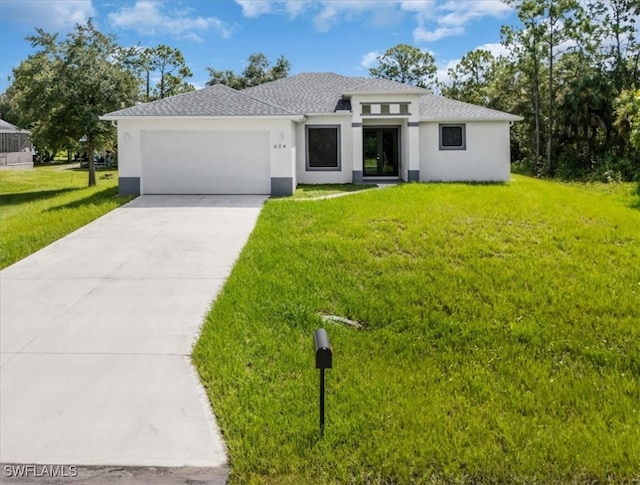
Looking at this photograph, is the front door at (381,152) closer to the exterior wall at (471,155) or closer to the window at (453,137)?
the exterior wall at (471,155)

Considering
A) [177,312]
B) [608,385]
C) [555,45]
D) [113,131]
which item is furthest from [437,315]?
[555,45]

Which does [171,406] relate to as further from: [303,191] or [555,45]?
[555,45]

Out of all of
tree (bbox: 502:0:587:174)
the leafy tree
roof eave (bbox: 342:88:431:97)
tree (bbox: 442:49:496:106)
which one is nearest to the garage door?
roof eave (bbox: 342:88:431:97)

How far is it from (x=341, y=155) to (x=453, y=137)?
4456 millimetres

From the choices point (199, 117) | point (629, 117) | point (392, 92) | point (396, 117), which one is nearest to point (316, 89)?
point (392, 92)

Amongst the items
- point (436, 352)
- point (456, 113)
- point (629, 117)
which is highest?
point (629, 117)

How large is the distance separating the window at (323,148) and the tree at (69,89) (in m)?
11.6

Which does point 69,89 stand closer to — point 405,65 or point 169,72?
point 169,72

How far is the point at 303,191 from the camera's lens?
1698cm

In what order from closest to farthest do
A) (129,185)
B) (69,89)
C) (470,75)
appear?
1. (129,185)
2. (69,89)
3. (470,75)

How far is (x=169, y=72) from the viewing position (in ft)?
151

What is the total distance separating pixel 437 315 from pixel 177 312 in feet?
11.9

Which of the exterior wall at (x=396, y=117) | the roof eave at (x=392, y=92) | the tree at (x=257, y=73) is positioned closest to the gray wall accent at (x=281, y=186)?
the exterior wall at (x=396, y=117)

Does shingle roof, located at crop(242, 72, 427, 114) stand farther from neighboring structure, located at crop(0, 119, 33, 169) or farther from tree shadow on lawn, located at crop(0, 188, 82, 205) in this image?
neighboring structure, located at crop(0, 119, 33, 169)
